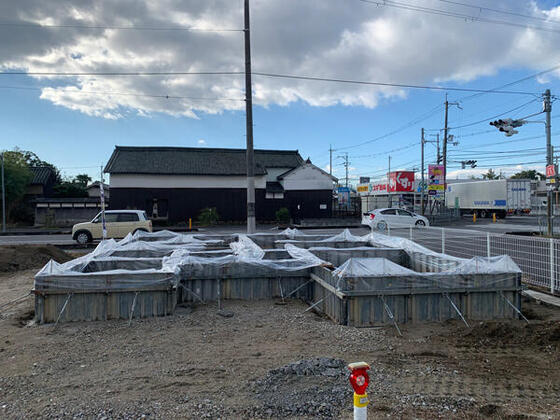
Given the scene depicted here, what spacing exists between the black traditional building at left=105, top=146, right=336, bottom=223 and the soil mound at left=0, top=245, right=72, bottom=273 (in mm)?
18096

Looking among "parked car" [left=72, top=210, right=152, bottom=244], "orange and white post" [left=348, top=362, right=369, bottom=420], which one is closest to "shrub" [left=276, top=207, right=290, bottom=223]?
"parked car" [left=72, top=210, right=152, bottom=244]

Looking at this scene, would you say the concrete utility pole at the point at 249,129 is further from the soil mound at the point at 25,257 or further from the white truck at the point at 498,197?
the white truck at the point at 498,197

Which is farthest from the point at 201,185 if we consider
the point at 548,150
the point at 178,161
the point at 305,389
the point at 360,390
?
the point at 360,390

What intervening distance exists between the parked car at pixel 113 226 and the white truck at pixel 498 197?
3141 cm

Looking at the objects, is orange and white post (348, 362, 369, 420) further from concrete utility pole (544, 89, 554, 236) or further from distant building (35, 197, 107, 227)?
distant building (35, 197, 107, 227)

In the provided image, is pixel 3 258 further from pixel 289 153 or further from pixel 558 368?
pixel 289 153

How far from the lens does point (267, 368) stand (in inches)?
183

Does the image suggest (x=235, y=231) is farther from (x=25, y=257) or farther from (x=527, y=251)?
(x=527, y=251)

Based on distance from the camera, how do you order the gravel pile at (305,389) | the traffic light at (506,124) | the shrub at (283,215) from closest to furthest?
1. the gravel pile at (305,389)
2. the traffic light at (506,124)
3. the shrub at (283,215)

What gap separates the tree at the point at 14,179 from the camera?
3127 centimetres

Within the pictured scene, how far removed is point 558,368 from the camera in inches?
187

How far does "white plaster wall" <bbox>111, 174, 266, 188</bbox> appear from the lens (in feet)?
106

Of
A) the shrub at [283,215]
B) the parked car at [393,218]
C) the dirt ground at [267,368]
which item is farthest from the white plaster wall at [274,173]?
the dirt ground at [267,368]

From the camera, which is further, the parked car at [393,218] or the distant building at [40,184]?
the distant building at [40,184]
